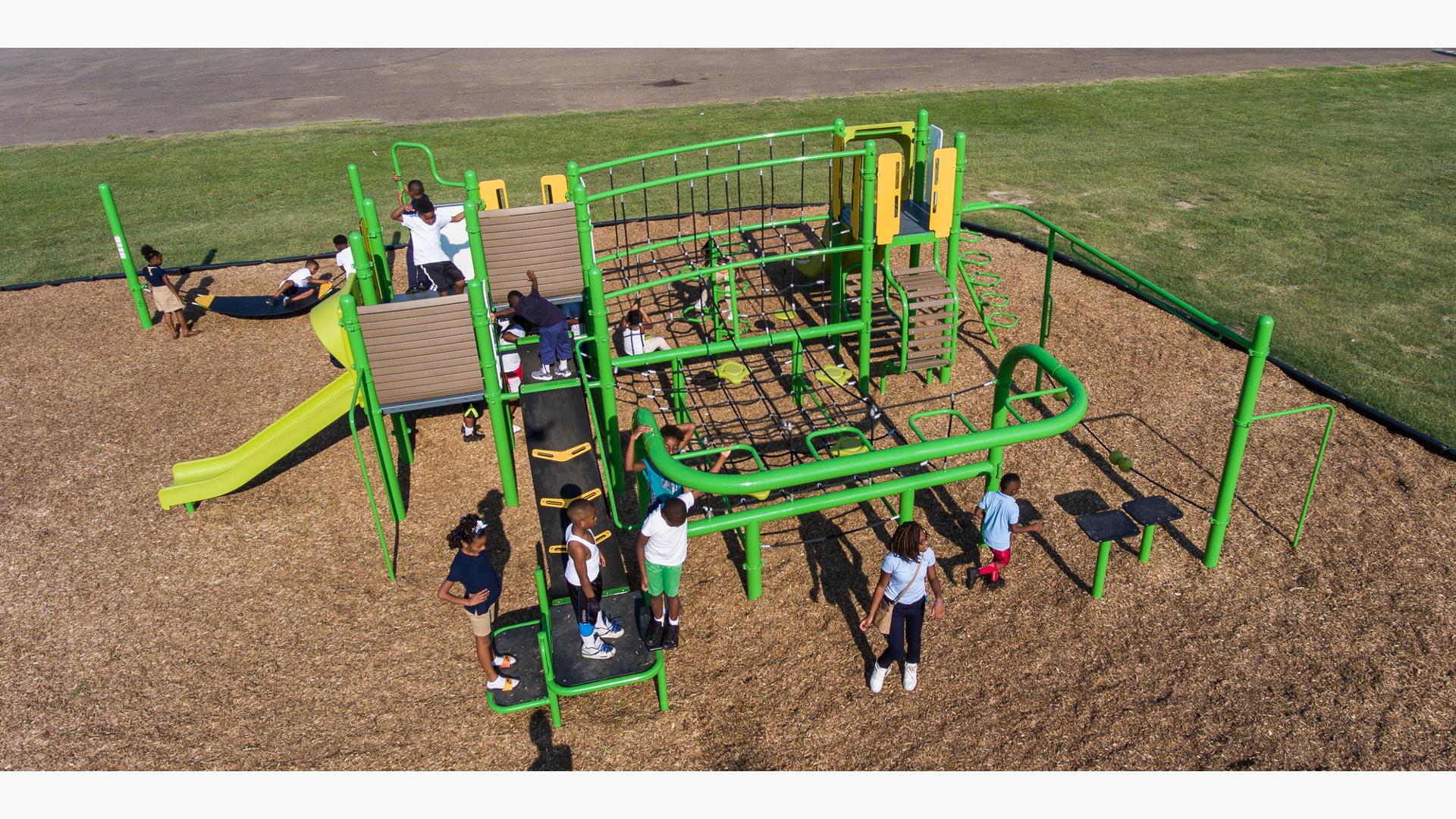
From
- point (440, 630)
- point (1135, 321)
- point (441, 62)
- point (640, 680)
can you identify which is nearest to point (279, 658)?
point (440, 630)

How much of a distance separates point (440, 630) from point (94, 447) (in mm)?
5771

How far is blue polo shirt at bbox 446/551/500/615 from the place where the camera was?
269 inches

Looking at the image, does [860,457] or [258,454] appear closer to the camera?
[860,457]

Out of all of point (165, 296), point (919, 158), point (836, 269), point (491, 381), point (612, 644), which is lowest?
point (612, 644)

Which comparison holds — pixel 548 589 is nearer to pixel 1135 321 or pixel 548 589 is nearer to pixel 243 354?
pixel 243 354

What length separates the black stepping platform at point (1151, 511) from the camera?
8070 millimetres

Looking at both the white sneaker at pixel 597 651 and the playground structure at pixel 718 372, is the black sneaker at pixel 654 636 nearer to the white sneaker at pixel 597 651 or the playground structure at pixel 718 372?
the playground structure at pixel 718 372

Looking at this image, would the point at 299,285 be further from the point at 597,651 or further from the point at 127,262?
the point at 597,651

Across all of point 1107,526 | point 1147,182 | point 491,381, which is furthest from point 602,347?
point 1147,182

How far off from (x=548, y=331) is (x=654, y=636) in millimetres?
3862

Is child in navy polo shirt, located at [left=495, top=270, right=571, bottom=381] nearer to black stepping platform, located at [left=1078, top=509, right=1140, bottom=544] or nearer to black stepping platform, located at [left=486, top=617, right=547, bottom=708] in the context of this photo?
black stepping platform, located at [left=486, top=617, right=547, bottom=708]

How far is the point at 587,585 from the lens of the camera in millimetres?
7180

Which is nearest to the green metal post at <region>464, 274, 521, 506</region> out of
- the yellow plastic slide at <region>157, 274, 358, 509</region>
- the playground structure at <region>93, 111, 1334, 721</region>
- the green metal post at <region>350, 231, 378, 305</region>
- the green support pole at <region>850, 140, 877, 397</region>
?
the playground structure at <region>93, 111, 1334, 721</region>

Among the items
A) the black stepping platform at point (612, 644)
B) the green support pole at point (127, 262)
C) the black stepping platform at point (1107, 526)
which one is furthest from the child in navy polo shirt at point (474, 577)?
the green support pole at point (127, 262)
